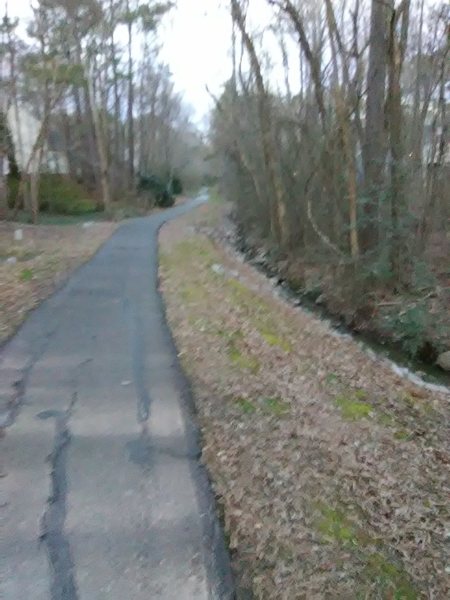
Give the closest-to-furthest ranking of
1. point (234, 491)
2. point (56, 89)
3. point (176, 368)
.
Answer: point (234, 491) → point (176, 368) → point (56, 89)

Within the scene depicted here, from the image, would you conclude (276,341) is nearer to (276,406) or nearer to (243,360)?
(243,360)

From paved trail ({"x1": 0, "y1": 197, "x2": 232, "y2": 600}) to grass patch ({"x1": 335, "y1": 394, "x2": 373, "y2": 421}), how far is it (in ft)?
7.06

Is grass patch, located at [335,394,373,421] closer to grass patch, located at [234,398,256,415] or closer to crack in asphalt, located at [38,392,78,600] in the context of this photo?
grass patch, located at [234,398,256,415]

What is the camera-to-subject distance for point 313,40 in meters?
23.5

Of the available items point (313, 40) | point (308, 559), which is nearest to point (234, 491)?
point (308, 559)

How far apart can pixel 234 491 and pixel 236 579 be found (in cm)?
107

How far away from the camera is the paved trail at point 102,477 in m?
4.18

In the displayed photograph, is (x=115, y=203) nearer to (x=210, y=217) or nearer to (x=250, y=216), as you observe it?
(x=210, y=217)

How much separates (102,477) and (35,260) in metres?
12.1

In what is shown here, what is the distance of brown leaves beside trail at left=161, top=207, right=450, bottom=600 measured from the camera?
4688mm

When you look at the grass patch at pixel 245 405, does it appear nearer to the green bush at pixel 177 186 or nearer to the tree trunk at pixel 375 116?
the tree trunk at pixel 375 116

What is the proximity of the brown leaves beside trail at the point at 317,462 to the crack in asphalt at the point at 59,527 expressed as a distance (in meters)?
1.16

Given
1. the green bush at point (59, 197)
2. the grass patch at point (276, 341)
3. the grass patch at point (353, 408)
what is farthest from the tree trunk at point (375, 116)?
the green bush at point (59, 197)

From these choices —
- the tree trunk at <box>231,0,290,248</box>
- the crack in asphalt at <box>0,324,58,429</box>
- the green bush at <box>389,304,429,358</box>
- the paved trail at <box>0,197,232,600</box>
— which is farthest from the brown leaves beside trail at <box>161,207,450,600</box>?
the tree trunk at <box>231,0,290,248</box>
